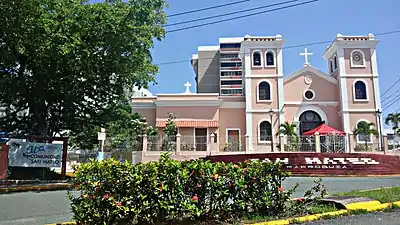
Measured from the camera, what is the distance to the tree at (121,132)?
19264mm

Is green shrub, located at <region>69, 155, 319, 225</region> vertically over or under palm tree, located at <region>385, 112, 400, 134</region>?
under

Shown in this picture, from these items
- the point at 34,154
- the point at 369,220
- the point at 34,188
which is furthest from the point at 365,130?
the point at 34,188

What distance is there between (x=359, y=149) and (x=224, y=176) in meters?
18.3

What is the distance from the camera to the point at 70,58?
13.8 metres

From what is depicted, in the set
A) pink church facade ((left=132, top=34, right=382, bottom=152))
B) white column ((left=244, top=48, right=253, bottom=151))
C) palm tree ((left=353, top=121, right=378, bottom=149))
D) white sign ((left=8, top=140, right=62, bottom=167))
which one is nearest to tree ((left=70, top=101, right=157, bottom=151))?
pink church facade ((left=132, top=34, right=382, bottom=152))

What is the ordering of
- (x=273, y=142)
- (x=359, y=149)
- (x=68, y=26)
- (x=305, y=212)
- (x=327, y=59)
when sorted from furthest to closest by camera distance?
(x=327, y=59) < (x=273, y=142) < (x=359, y=149) < (x=68, y=26) < (x=305, y=212)

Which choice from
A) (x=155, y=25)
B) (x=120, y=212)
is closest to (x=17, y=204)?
(x=120, y=212)

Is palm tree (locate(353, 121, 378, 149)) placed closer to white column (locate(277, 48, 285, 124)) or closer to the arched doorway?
the arched doorway

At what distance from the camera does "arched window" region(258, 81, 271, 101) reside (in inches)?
1133

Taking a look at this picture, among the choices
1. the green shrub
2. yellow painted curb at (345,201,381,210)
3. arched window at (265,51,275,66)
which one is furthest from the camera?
arched window at (265,51,275,66)

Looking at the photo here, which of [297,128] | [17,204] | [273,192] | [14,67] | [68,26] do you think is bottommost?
[17,204]

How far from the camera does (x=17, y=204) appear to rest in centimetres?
972

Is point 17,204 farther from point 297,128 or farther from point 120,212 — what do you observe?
point 297,128

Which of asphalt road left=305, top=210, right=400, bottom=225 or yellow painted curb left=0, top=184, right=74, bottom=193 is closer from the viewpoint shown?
asphalt road left=305, top=210, right=400, bottom=225
